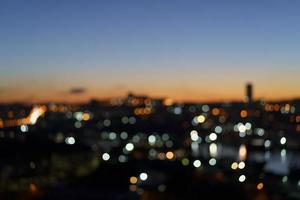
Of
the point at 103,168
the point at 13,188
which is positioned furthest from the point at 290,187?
the point at 13,188

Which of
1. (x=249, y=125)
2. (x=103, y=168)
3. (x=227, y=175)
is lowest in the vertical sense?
(x=249, y=125)

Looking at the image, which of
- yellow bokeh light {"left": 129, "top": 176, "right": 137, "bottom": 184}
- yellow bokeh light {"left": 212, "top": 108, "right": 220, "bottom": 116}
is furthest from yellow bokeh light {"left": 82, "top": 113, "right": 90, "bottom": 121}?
→ yellow bokeh light {"left": 129, "top": 176, "right": 137, "bottom": 184}

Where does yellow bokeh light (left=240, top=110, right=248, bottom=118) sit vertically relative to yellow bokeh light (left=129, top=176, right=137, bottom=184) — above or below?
below

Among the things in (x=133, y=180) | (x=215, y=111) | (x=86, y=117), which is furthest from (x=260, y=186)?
(x=215, y=111)

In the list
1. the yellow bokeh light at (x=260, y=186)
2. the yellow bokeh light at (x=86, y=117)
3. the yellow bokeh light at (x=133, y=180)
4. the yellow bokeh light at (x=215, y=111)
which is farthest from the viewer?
the yellow bokeh light at (x=215, y=111)

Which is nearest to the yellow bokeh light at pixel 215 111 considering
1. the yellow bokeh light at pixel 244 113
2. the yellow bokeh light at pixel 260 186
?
the yellow bokeh light at pixel 244 113

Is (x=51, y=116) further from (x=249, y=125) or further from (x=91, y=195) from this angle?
(x=91, y=195)

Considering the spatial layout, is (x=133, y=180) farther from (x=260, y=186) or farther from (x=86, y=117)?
(x=86, y=117)

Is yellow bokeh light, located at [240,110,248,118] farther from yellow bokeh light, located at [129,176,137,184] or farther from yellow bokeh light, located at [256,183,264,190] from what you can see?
yellow bokeh light, located at [129,176,137,184]

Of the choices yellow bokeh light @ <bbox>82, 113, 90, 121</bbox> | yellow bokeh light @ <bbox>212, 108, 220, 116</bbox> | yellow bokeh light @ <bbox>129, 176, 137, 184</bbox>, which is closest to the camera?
yellow bokeh light @ <bbox>129, 176, 137, 184</bbox>

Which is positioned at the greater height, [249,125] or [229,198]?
[229,198]

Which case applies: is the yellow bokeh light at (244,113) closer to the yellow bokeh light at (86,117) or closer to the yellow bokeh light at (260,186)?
the yellow bokeh light at (86,117)
